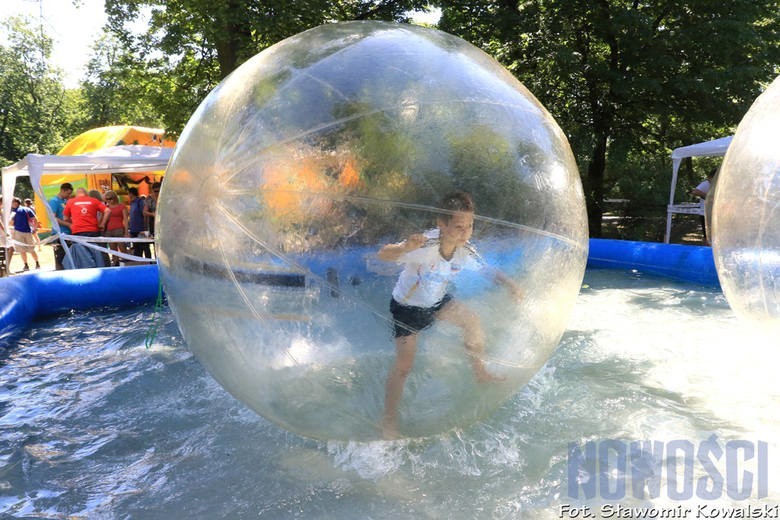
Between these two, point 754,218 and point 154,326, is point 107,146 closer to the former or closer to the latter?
point 154,326

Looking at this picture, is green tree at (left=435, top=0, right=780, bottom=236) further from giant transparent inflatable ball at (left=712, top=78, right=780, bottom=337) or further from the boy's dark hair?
the boy's dark hair

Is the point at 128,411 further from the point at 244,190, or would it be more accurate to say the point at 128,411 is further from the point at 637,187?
the point at 637,187

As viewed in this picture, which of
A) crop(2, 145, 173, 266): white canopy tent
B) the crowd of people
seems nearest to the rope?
the crowd of people

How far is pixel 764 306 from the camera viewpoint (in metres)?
3.48

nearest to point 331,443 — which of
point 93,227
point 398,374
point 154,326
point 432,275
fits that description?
point 398,374

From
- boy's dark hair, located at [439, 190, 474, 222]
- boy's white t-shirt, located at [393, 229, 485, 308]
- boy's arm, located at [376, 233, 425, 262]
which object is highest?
boy's dark hair, located at [439, 190, 474, 222]

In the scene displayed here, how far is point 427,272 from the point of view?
2324 millimetres

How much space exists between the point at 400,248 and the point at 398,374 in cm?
53

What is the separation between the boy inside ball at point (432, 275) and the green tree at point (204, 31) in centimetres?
906

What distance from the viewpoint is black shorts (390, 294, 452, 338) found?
7.67ft

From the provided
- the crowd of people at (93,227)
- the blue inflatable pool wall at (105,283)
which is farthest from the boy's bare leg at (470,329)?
the crowd of people at (93,227)

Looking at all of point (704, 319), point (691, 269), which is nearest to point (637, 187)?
point (691, 269)

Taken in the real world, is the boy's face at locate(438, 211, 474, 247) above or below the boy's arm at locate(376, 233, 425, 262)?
above

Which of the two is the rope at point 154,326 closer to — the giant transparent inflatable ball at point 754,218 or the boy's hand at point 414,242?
the boy's hand at point 414,242
